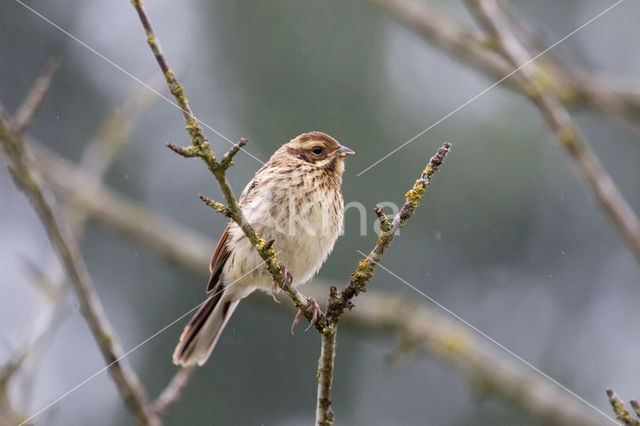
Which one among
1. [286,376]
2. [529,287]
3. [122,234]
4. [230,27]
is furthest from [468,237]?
[122,234]

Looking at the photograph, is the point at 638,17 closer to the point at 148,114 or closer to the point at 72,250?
the point at 148,114

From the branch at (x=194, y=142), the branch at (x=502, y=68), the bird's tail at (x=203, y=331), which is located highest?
the branch at (x=502, y=68)

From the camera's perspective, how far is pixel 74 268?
157 inches

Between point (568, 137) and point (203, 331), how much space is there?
9.85 ft

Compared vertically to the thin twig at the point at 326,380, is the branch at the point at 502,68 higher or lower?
higher

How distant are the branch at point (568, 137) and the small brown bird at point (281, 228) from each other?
1422 millimetres

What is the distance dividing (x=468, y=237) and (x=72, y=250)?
28.2ft

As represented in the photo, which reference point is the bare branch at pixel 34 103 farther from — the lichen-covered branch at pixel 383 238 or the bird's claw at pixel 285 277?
the lichen-covered branch at pixel 383 238

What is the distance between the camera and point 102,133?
6121mm

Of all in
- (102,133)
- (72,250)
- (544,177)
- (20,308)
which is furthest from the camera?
(544,177)

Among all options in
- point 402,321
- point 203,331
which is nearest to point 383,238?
point 203,331

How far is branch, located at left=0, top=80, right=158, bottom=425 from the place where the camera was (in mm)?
3961

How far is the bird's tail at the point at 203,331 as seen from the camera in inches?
238

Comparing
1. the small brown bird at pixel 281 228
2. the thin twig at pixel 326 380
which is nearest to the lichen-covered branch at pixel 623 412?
the thin twig at pixel 326 380
